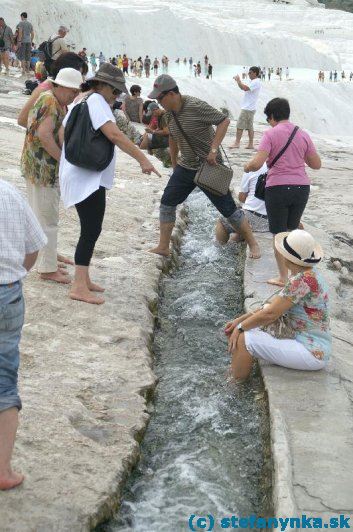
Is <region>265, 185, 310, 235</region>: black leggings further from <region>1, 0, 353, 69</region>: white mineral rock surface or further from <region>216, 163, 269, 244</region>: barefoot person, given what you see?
<region>1, 0, 353, 69</region>: white mineral rock surface

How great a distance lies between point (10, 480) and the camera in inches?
121

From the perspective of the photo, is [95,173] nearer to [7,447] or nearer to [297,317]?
[297,317]

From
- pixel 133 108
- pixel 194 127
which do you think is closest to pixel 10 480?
pixel 194 127

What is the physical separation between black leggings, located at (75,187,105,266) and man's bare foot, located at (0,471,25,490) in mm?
2233

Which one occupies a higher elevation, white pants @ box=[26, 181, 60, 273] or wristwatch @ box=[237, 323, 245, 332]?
white pants @ box=[26, 181, 60, 273]

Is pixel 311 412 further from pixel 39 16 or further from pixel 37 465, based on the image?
pixel 39 16

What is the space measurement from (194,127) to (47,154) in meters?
1.43

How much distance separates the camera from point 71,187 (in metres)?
4.92

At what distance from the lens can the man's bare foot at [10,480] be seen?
3064 millimetres

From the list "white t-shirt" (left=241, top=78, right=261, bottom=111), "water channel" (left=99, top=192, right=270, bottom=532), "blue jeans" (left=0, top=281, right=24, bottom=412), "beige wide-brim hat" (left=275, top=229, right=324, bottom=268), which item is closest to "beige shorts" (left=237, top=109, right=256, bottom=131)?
"white t-shirt" (left=241, top=78, right=261, bottom=111)

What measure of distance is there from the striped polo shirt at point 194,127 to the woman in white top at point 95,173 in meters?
1.20

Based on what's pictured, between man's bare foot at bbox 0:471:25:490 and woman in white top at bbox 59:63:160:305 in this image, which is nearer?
man's bare foot at bbox 0:471:25:490

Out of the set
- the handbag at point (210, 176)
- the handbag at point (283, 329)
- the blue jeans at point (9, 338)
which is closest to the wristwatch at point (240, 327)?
the handbag at point (283, 329)

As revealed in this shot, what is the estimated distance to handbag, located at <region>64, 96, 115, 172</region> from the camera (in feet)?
15.8
